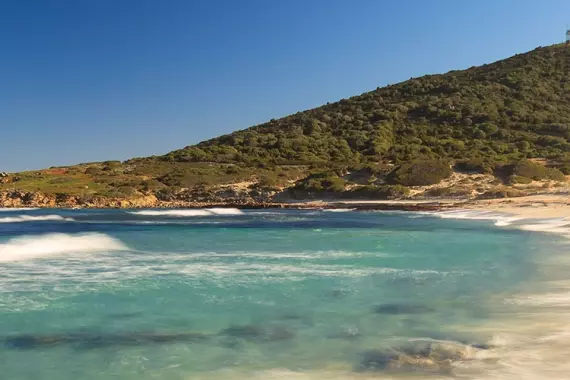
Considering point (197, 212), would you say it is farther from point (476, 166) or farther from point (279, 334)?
point (279, 334)

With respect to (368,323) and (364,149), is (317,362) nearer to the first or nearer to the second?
(368,323)

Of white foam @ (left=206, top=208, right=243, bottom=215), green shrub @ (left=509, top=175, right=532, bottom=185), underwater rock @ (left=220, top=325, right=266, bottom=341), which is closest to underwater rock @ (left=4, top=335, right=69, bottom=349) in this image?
underwater rock @ (left=220, top=325, right=266, bottom=341)

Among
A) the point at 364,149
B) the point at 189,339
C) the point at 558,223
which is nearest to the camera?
the point at 189,339

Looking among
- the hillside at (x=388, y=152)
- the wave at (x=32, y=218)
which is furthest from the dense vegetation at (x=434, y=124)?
the wave at (x=32, y=218)

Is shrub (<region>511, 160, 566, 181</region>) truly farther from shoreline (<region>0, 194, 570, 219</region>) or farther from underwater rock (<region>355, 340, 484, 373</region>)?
underwater rock (<region>355, 340, 484, 373</region>)

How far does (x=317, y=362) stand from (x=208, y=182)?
4187cm

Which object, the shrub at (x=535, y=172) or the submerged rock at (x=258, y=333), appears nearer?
the submerged rock at (x=258, y=333)

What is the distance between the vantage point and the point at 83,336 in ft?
26.6

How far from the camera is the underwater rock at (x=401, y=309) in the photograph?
8891 millimetres

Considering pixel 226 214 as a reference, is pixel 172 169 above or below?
above

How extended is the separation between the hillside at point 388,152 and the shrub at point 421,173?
3.2 inches

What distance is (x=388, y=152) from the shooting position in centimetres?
5728

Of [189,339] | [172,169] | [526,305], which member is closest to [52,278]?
[189,339]

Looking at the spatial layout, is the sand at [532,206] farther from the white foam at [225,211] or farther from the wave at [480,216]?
the white foam at [225,211]
